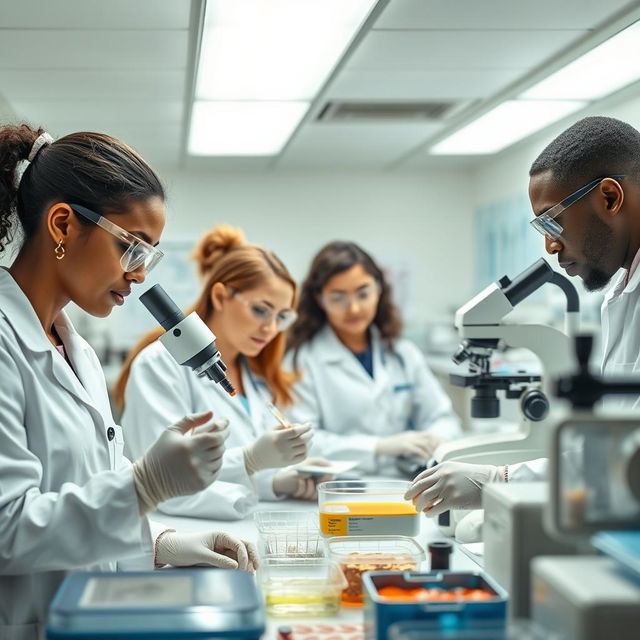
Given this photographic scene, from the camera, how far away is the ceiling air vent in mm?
4152

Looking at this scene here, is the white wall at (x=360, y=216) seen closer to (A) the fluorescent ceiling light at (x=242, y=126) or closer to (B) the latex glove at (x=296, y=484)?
(A) the fluorescent ceiling light at (x=242, y=126)

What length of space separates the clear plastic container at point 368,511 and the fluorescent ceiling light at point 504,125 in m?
2.73

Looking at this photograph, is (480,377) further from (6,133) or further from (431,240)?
(431,240)

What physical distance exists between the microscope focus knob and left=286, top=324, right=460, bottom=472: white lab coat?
1257 millimetres

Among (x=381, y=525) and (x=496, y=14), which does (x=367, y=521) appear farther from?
(x=496, y=14)

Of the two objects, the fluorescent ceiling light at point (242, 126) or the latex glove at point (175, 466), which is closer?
the latex glove at point (175, 466)

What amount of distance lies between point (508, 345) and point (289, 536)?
82 centimetres

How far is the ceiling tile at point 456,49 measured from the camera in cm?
301

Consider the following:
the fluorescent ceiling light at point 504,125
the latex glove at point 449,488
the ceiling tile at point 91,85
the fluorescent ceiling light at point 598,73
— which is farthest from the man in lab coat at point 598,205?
the fluorescent ceiling light at point 504,125

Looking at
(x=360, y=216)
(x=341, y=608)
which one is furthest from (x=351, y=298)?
(x=360, y=216)

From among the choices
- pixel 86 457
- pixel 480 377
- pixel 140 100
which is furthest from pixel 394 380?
pixel 86 457

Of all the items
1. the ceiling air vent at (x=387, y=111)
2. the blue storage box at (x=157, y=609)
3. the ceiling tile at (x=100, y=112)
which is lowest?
the blue storage box at (x=157, y=609)

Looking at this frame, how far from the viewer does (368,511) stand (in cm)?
180

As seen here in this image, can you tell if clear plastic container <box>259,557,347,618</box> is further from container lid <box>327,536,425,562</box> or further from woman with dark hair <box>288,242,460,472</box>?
woman with dark hair <box>288,242,460,472</box>
